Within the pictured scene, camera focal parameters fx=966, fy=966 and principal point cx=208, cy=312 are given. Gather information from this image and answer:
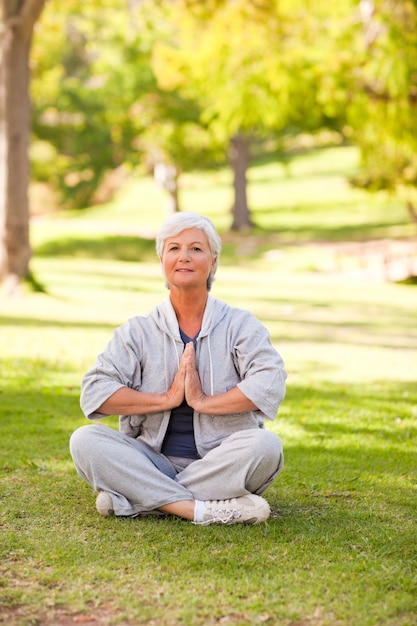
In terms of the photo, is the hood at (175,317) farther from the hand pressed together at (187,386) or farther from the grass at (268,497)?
the grass at (268,497)

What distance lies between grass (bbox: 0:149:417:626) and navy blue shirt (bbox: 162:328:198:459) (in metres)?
0.38

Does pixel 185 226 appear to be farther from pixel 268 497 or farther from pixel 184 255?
pixel 268 497

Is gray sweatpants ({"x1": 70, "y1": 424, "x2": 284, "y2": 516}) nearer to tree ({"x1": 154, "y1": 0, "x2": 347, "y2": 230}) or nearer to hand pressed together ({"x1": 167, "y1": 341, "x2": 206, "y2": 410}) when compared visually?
hand pressed together ({"x1": 167, "y1": 341, "x2": 206, "y2": 410})

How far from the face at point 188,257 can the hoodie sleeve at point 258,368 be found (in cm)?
32

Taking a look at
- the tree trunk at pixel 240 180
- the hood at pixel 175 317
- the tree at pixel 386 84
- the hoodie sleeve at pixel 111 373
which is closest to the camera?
the hoodie sleeve at pixel 111 373

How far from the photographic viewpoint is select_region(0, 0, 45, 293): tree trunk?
14281 millimetres

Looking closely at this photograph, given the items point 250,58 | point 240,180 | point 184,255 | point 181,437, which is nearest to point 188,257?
point 184,255

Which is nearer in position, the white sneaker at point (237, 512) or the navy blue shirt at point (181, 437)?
the white sneaker at point (237, 512)

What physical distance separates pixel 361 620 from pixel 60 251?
983 inches

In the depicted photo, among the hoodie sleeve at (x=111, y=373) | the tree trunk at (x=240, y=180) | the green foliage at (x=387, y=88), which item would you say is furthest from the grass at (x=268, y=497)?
the tree trunk at (x=240, y=180)

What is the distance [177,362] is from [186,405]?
21 centimetres

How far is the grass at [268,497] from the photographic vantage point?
3424mm

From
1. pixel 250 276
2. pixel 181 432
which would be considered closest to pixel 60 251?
pixel 250 276

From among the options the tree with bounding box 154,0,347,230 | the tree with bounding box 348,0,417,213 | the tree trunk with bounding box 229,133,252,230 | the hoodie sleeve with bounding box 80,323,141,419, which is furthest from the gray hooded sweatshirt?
the tree trunk with bounding box 229,133,252,230
